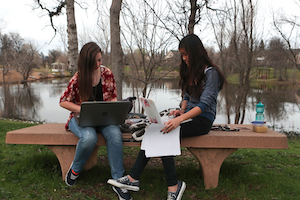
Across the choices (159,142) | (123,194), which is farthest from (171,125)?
(123,194)

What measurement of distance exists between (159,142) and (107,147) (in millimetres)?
Result: 541

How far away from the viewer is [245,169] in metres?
3.05

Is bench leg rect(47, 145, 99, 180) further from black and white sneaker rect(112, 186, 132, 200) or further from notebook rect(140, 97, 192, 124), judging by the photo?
notebook rect(140, 97, 192, 124)

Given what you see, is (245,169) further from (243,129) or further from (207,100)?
(207,100)

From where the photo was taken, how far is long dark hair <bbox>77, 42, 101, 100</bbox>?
2743 mm

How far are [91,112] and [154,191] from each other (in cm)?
98

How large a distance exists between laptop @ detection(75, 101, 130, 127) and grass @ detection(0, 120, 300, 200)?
654 mm

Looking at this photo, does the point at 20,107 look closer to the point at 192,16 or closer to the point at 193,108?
the point at 192,16

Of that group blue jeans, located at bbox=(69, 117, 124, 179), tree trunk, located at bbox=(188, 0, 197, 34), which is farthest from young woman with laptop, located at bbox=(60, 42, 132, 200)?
tree trunk, located at bbox=(188, 0, 197, 34)

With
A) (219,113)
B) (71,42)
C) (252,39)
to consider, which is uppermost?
(252,39)

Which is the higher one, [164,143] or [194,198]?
[164,143]

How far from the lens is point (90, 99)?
9.51ft

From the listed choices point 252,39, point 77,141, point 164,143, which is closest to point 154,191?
point 164,143

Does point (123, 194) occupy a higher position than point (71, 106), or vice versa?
point (71, 106)
